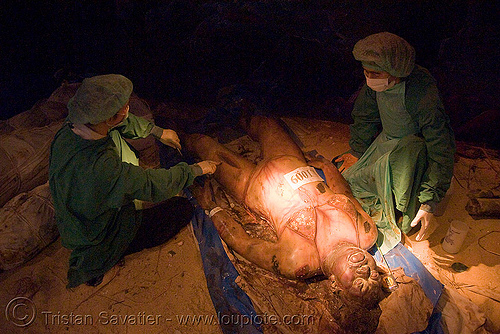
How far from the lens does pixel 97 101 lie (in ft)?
7.59

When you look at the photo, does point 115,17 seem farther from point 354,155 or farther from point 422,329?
point 422,329

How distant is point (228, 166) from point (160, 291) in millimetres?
1445

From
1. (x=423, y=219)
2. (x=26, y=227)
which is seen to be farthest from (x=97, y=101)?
(x=423, y=219)

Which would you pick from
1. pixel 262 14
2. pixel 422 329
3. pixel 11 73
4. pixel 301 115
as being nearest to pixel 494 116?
pixel 301 115

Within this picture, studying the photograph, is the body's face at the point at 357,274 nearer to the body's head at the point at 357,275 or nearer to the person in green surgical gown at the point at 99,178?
the body's head at the point at 357,275

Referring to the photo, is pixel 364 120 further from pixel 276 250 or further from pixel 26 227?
pixel 26 227

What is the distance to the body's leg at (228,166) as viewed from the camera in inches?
134

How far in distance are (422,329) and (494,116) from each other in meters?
3.04

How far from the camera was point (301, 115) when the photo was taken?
16.1 ft

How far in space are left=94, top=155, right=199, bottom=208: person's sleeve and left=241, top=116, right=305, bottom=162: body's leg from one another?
1168 mm

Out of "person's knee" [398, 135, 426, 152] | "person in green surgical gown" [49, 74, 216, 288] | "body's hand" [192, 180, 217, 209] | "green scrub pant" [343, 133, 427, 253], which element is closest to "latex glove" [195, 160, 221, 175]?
"person in green surgical gown" [49, 74, 216, 288]

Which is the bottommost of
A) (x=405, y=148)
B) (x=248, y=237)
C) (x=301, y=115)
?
(x=248, y=237)

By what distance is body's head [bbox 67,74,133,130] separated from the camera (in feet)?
7.60

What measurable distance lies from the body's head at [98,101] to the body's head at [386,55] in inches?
76.8
